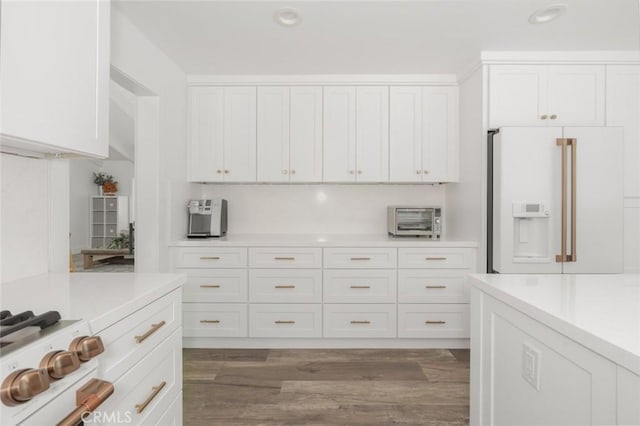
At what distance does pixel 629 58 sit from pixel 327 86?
7.87ft

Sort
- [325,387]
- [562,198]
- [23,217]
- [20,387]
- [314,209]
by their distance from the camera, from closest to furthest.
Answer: [20,387] → [23,217] → [325,387] → [562,198] → [314,209]

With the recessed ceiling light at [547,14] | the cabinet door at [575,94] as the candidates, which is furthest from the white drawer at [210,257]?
the cabinet door at [575,94]

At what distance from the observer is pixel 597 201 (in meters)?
2.62

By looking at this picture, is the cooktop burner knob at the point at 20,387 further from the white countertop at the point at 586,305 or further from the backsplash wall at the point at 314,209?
the backsplash wall at the point at 314,209

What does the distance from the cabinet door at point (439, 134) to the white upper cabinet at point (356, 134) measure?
1.17 feet

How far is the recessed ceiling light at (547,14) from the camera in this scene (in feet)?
7.25

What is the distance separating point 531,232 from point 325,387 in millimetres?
1833

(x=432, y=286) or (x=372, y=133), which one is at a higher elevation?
(x=372, y=133)

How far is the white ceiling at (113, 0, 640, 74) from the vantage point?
86.7 inches

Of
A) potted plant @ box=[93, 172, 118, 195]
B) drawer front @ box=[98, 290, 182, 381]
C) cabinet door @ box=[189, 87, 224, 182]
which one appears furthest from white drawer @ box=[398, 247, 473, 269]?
potted plant @ box=[93, 172, 118, 195]

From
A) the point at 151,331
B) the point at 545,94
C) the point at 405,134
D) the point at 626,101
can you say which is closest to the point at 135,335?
the point at 151,331

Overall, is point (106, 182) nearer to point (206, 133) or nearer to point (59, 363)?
point (206, 133)

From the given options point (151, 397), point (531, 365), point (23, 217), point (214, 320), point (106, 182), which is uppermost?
point (106, 182)

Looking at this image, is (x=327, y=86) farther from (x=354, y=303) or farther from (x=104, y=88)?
(x=104, y=88)
